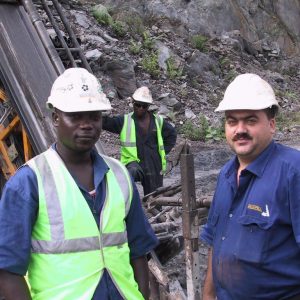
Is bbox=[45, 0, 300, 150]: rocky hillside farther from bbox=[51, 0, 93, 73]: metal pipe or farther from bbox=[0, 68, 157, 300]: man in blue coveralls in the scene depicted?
bbox=[0, 68, 157, 300]: man in blue coveralls

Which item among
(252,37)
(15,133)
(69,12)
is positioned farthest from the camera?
(252,37)

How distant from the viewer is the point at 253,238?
2.12 m

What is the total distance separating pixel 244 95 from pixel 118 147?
939cm

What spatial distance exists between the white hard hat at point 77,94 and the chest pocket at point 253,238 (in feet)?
2.43

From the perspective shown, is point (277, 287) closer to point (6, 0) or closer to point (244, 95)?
point (244, 95)

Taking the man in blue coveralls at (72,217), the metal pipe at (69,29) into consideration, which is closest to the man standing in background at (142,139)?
the metal pipe at (69,29)

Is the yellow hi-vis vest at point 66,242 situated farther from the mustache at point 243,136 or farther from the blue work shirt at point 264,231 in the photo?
the mustache at point 243,136

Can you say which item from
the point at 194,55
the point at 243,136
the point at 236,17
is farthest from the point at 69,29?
the point at 236,17

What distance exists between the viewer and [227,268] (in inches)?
88.1

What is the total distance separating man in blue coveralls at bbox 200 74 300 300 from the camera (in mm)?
2072

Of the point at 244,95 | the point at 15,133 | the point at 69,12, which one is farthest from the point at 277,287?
the point at 69,12

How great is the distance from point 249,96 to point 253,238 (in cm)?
58

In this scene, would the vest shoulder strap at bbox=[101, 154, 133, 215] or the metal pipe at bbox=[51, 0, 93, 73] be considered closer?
the vest shoulder strap at bbox=[101, 154, 133, 215]

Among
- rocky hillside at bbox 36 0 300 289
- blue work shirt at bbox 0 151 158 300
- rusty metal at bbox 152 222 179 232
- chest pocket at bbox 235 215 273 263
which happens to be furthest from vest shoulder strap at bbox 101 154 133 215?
rocky hillside at bbox 36 0 300 289
